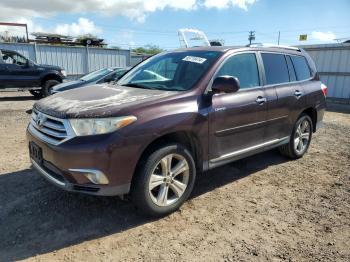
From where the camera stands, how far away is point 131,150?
3.08 meters

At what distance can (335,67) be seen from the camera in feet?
46.3

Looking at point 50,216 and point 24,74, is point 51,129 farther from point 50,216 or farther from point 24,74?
point 24,74

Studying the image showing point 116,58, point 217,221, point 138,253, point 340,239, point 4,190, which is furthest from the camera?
point 116,58

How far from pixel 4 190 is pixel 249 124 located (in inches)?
127

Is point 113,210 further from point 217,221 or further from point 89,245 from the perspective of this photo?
point 217,221

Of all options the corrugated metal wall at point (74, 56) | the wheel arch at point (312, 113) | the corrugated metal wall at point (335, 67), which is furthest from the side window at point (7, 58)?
the corrugated metal wall at point (335, 67)

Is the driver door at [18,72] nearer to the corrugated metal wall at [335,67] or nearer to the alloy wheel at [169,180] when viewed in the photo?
the alloy wheel at [169,180]

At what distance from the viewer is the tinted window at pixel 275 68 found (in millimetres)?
4730

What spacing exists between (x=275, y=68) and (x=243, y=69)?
2.61 feet

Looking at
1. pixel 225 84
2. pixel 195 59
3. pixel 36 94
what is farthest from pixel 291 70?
pixel 36 94

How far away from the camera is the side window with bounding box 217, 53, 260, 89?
4.12 m

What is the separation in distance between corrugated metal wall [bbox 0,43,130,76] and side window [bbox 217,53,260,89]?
1611cm

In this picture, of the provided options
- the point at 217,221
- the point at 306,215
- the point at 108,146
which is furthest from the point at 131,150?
the point at 306,215

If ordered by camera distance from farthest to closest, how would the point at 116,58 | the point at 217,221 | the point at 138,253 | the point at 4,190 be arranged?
the point at 116,58 < the point at 4,190 < the point at 217,221 < the point at 138,253
